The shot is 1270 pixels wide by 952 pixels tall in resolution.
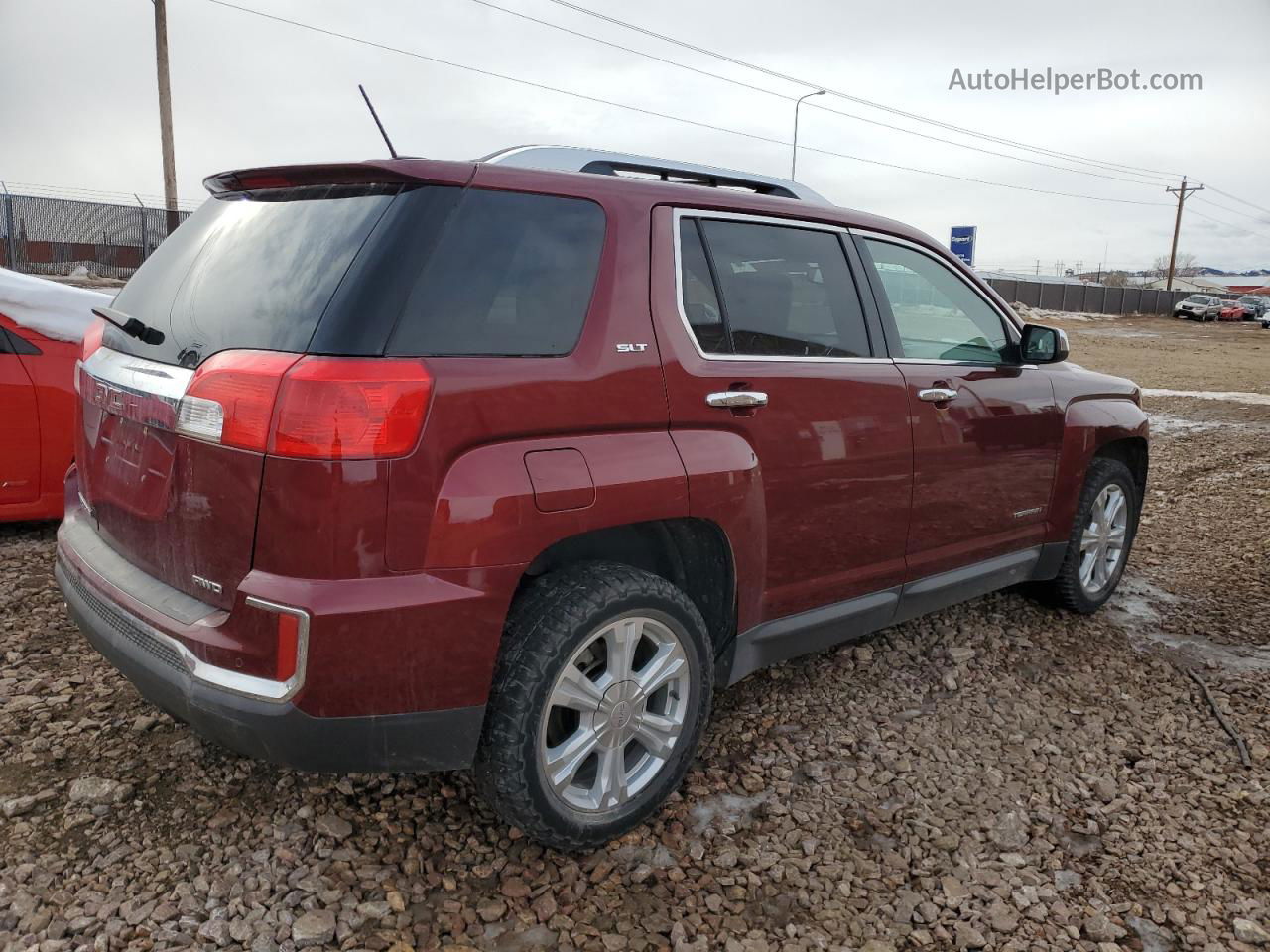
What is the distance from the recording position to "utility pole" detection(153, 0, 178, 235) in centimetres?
1989

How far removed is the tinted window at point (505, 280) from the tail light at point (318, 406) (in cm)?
9

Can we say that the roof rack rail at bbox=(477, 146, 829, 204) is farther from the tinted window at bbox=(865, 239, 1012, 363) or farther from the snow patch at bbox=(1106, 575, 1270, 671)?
the snow patch at bbox=(1106, 575, 1270, 671)

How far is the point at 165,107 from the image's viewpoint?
20.7m

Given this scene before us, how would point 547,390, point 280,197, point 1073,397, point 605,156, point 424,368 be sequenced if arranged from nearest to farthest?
1. point 424,368
2. point 547,390
3. point 280,197
4. point 605,156
5. point 1073,397

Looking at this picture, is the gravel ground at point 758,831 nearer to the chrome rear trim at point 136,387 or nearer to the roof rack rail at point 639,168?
the chrome rear trim at point 136,387

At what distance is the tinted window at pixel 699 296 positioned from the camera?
2.72m

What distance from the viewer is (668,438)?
2568 millimetres

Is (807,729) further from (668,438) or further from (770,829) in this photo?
(668,438)

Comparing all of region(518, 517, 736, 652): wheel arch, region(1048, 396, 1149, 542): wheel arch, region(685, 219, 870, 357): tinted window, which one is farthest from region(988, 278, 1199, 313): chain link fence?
region(518, 517, 736, 652): wheel arch

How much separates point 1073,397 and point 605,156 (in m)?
2.44

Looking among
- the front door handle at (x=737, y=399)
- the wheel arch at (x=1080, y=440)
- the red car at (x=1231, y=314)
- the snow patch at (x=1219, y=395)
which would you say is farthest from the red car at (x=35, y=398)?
the red car at (x=1231, y=314)

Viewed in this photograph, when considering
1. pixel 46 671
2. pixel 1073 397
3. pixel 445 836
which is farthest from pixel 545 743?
pixel 1073 397

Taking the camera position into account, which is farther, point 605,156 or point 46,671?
point 46,671

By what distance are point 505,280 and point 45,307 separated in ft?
11.7
